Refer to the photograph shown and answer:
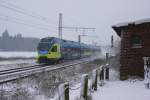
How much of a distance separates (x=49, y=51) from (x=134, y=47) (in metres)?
14.5

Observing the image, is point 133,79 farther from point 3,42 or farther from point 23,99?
point 3,42

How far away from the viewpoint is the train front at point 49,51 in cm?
2636

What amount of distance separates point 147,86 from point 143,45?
3.85 metres

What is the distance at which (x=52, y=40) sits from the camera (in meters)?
26.5

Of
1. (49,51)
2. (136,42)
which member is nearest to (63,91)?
(136,42)

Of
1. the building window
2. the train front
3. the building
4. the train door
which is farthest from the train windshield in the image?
the building window

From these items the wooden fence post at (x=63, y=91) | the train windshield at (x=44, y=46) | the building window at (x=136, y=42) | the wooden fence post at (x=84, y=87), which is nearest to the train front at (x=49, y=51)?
the train windshield at (x=44, y=46)

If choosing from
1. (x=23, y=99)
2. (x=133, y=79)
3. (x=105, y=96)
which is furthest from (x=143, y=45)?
(x=23, y=99)

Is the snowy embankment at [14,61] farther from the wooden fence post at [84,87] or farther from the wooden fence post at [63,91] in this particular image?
the wooden fence post at [63,91]

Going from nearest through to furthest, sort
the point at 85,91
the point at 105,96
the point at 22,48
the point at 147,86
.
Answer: the point at 85,91 → the point at 105,96 → the point at 147,86 → the point at 22,48

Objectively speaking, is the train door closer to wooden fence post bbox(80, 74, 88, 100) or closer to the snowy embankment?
the snowy embankment

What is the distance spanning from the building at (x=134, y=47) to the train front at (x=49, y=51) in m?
13.3

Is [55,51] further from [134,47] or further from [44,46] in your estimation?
[134,47]

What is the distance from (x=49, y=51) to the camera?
1045 inches
